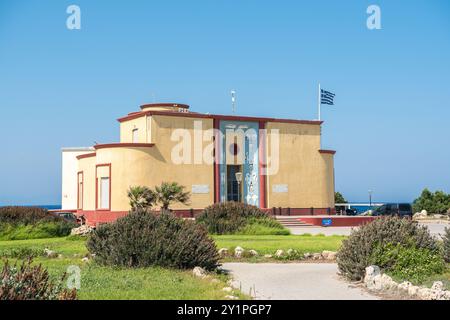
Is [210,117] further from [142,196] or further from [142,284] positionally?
[142,284]

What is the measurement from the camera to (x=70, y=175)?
50250mm

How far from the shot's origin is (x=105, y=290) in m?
9.20

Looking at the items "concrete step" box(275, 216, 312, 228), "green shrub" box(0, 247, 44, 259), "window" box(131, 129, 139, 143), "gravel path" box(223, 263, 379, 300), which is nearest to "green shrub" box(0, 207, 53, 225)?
"green shrub" box(0, 247, 44, 259)

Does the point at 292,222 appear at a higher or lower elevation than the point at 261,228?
lower

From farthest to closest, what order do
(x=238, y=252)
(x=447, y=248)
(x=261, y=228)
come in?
(x=261, y=228) → (x=238, y=252) → (x=447, y=248)

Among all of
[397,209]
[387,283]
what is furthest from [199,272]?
[397,209]

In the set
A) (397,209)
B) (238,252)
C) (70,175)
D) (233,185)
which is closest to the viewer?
(238,252)

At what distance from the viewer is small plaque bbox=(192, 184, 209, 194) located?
39.4 metres

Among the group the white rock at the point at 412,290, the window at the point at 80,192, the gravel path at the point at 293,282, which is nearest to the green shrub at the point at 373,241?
the gravel path at the point at 293,282

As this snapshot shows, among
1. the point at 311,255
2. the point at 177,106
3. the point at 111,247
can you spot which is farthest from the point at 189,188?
the point at 111,247

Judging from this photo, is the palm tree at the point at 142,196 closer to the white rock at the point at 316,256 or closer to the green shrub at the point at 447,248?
the white rock at the point at 316,256

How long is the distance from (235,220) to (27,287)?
1983 centimetres

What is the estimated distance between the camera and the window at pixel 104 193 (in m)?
38.2
